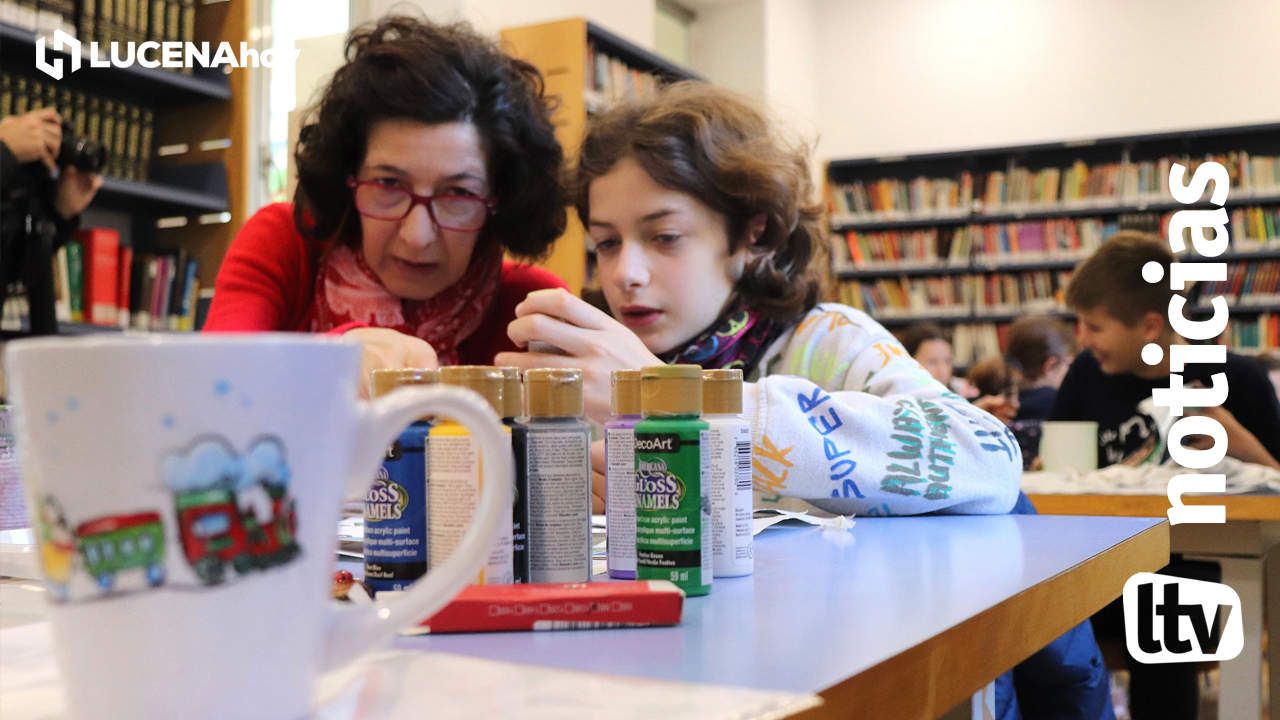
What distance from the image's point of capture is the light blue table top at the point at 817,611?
43 centimetres

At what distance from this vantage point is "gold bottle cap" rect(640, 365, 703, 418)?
605 millimetres

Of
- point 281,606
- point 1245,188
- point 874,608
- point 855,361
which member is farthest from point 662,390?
point 1245,188

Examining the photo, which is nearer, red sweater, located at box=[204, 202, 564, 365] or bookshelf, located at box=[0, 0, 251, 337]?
red sweater, located at box=[204, 202, 564, 365]

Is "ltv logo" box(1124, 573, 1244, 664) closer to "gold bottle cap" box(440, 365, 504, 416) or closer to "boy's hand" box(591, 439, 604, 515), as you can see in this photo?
"boy's hand" box(591, 439, 604, 515)

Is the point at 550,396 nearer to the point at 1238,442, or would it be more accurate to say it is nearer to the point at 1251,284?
the point at 1238,442

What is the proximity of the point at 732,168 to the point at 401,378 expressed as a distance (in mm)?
783

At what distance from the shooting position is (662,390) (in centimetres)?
61

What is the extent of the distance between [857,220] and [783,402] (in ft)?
21.1

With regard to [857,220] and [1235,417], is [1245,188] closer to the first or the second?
Answer: [857,220]

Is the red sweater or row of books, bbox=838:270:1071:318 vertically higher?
row of books, bbox=838:270:1071:318

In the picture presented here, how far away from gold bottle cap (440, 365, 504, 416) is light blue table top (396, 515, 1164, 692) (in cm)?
14

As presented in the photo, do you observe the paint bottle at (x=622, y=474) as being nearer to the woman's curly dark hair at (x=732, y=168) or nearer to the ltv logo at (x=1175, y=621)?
the woman's curly dark hair at (x=732, y=168)

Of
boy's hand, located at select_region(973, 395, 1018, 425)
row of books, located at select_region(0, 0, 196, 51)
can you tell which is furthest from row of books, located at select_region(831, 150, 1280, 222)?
row of books, located at select_region(0, 0, 196, 51)

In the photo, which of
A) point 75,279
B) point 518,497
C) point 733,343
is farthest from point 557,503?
point 75,279
